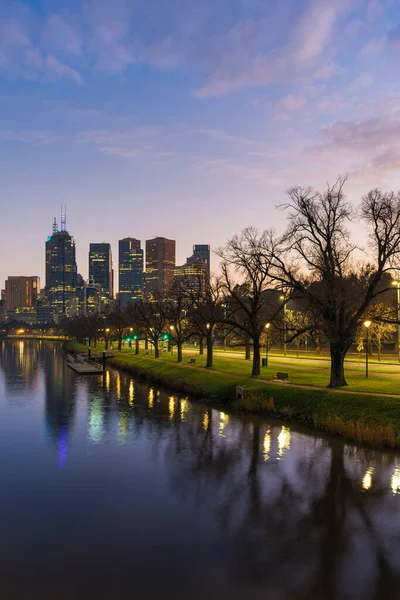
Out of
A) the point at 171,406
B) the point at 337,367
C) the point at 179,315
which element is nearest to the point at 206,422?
the point at 171,406

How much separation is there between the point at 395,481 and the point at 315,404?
40.8 ft

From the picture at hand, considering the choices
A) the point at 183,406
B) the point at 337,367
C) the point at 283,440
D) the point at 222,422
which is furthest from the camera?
the point at 183,406

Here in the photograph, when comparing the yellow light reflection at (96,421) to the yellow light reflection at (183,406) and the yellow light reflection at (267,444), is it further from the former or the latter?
the yellow light reflection at (267,444)

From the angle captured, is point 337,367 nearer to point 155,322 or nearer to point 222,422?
point 222,422

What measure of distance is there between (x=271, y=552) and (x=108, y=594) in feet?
17.8

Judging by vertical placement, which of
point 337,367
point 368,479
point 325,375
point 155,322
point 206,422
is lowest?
point 206,422

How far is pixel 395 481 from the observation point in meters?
22.4

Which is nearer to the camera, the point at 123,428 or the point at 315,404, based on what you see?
the point at 315,404

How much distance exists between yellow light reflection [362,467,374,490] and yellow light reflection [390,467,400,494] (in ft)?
3.21

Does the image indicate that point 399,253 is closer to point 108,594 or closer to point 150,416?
point 150,416

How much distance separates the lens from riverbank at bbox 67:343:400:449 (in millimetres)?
29031

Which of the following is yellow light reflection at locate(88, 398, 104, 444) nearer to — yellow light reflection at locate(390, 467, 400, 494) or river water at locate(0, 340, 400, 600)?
river water at locate(0, 340, 400, 600)

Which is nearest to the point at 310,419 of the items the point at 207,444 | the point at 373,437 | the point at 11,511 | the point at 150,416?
the point at 373,437

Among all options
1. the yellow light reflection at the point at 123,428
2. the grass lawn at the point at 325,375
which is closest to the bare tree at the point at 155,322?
the grass lawn at the point at 325,375
